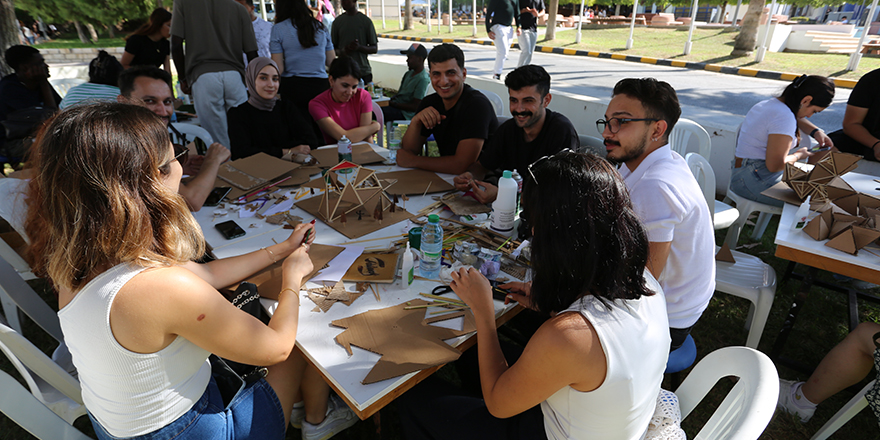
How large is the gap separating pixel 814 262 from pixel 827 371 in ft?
1.86

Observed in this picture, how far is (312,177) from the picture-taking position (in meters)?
3.02

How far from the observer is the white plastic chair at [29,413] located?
1313 mm

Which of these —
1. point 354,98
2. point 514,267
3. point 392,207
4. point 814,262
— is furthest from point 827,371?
point 354,98

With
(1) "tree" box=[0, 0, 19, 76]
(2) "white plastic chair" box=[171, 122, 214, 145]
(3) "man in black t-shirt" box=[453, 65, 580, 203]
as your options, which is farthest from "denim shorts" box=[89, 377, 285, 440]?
(1) "tree" box=[0, 0, 19, 76]

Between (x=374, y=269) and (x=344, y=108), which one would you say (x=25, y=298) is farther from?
(x=344, y=108)

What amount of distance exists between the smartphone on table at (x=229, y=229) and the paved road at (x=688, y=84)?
14.7 ft

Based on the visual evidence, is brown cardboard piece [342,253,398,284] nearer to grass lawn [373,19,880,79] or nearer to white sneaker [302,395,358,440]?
white sneaker [302,395,358,440]

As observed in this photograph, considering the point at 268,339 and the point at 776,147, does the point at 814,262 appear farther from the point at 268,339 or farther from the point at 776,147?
the point at 268,339

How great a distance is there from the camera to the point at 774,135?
3271 mm

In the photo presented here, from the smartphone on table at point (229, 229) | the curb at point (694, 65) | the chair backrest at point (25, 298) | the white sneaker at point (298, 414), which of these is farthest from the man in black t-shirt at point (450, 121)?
the curb at point (694, 65)

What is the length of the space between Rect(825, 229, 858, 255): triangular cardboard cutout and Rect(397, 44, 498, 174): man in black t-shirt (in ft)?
6.82

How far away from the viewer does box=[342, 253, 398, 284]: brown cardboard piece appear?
1.83 m

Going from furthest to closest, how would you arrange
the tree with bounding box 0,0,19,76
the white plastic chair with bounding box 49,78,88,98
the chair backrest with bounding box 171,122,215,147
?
the tree with bounding box 0,0,19,76, the white plastic chair with bounding box 49,78,88,98, the chair backrest with bounding box 171,122,215,147

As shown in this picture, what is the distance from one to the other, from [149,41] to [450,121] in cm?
415
